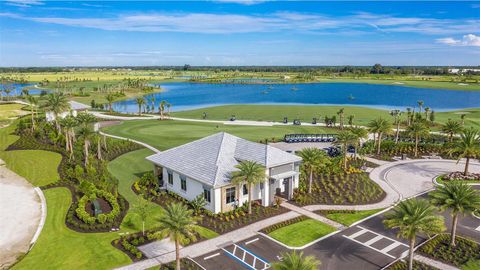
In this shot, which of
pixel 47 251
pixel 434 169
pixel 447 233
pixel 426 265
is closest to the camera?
pixel 426 265

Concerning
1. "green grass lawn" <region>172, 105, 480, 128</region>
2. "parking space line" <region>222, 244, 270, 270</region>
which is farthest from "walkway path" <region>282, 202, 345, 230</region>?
"green grass lawn" <region>172, 105, 480, 128</region>

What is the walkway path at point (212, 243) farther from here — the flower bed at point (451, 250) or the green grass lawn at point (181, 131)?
the green grass lawn at point (181, 131)

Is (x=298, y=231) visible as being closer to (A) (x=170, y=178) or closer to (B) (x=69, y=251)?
(A) (x=170, y=178)

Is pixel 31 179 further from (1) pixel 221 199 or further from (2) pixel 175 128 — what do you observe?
(2) pixel 175 128

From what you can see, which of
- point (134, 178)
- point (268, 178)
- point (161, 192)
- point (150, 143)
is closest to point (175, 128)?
point (150, 143)

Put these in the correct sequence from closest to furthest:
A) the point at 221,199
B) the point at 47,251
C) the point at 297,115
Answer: the point at 47,251, the point at 221,199, the point at 297,115

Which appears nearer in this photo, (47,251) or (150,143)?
(47,251)

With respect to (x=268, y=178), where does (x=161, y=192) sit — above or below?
below

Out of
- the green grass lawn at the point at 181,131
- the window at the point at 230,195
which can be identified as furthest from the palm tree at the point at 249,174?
the green grass lawn at the point at 181,131
